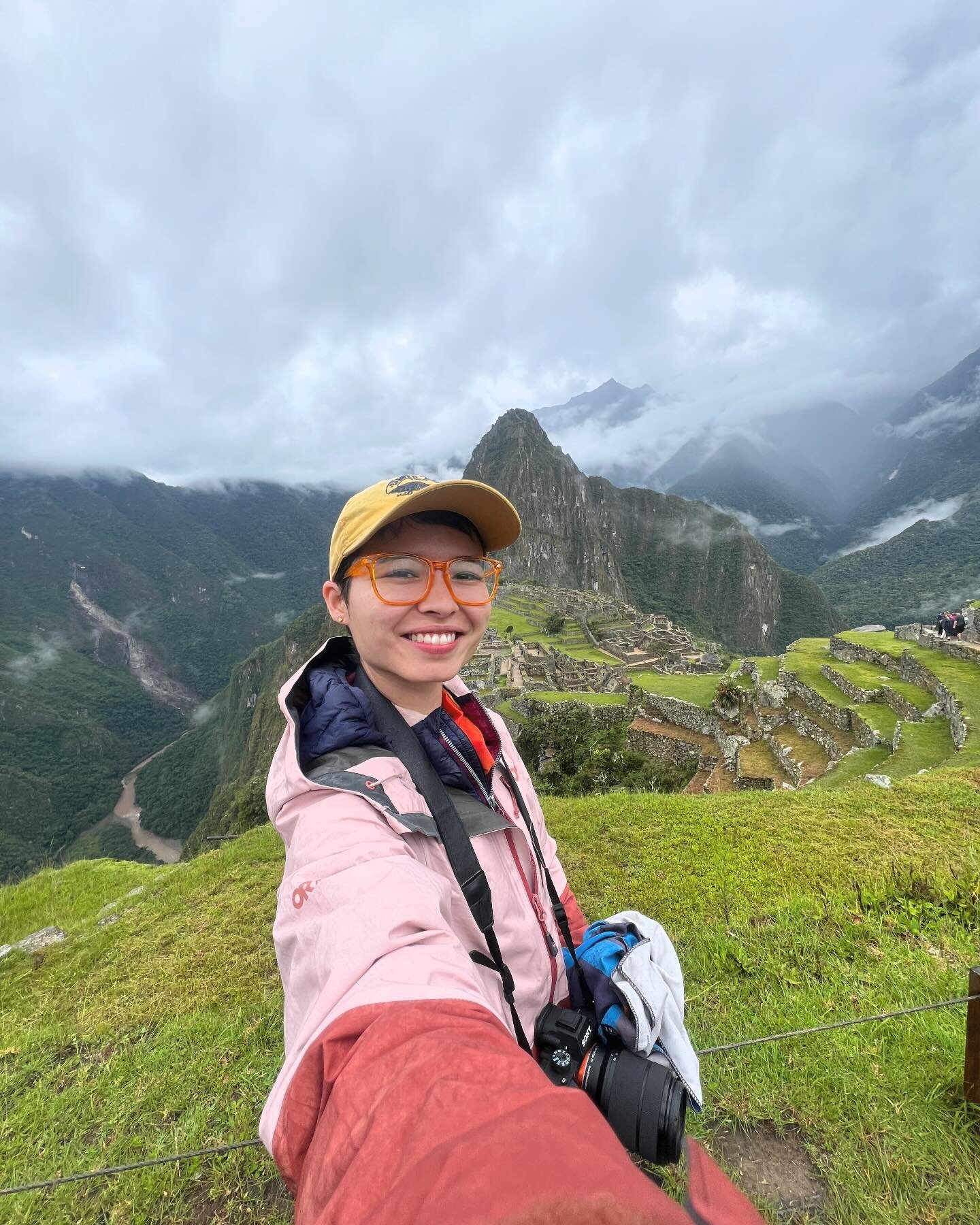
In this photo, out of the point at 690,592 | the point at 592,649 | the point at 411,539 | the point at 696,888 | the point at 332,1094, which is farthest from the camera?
the point at 690,592

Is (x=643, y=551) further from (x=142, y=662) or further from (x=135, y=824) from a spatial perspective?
(x=142, y=662)

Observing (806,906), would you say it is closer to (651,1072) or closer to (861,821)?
(861,821)

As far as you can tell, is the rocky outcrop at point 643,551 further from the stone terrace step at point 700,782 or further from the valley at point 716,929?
the valley at point 716,929

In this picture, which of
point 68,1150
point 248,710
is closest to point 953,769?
point 68,1150

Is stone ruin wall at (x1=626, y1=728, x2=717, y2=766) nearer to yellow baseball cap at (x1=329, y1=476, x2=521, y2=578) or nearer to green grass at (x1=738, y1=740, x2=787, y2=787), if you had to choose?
green grass at (x1=738, y1=740, x2=787, y2=787)

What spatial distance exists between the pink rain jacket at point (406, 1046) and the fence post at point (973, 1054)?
1537 mm

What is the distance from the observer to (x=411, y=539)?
5.24 feet

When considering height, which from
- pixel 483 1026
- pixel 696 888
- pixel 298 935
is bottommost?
pixel 696 888

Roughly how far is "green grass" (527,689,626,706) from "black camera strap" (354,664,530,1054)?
1765cm

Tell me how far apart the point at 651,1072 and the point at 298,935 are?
89 cm

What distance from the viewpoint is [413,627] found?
155cm

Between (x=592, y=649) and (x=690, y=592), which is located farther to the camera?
(x=690, y=592)

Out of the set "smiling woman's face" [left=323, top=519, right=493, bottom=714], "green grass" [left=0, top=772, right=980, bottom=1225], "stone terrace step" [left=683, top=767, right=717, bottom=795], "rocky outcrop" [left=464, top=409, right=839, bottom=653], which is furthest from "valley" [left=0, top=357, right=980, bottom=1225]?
"rocky outcrop" [left=464, top=409, right=839, bottom=653]

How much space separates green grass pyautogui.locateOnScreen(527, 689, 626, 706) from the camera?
18812 millimetres
